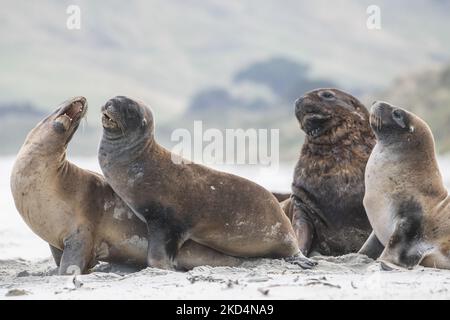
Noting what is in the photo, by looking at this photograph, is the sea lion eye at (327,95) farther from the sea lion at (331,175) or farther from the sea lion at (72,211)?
the sea lion at (72,211)

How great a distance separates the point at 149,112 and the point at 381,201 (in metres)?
1.80

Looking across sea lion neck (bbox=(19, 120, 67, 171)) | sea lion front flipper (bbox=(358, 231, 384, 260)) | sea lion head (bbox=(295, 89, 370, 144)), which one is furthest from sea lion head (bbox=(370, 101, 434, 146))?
sea lion neck (bbox=(19, 120, 67, 171))

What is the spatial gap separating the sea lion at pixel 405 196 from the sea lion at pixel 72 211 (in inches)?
43.5

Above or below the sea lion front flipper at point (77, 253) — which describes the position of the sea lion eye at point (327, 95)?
above

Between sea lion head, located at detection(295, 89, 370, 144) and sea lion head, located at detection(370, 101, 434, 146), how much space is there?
3.08 feet

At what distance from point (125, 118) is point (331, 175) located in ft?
6.50

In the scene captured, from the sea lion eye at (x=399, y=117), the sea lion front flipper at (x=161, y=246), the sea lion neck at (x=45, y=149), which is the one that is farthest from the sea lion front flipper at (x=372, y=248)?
the sea lion neck at (x=45, y=149)

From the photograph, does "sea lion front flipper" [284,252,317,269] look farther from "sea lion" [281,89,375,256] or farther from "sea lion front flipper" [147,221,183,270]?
"sea lion front flipper" [147,221,183,270]

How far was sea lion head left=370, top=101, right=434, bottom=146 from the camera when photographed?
7.46 metres

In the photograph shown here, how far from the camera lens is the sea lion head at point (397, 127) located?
7.46m
